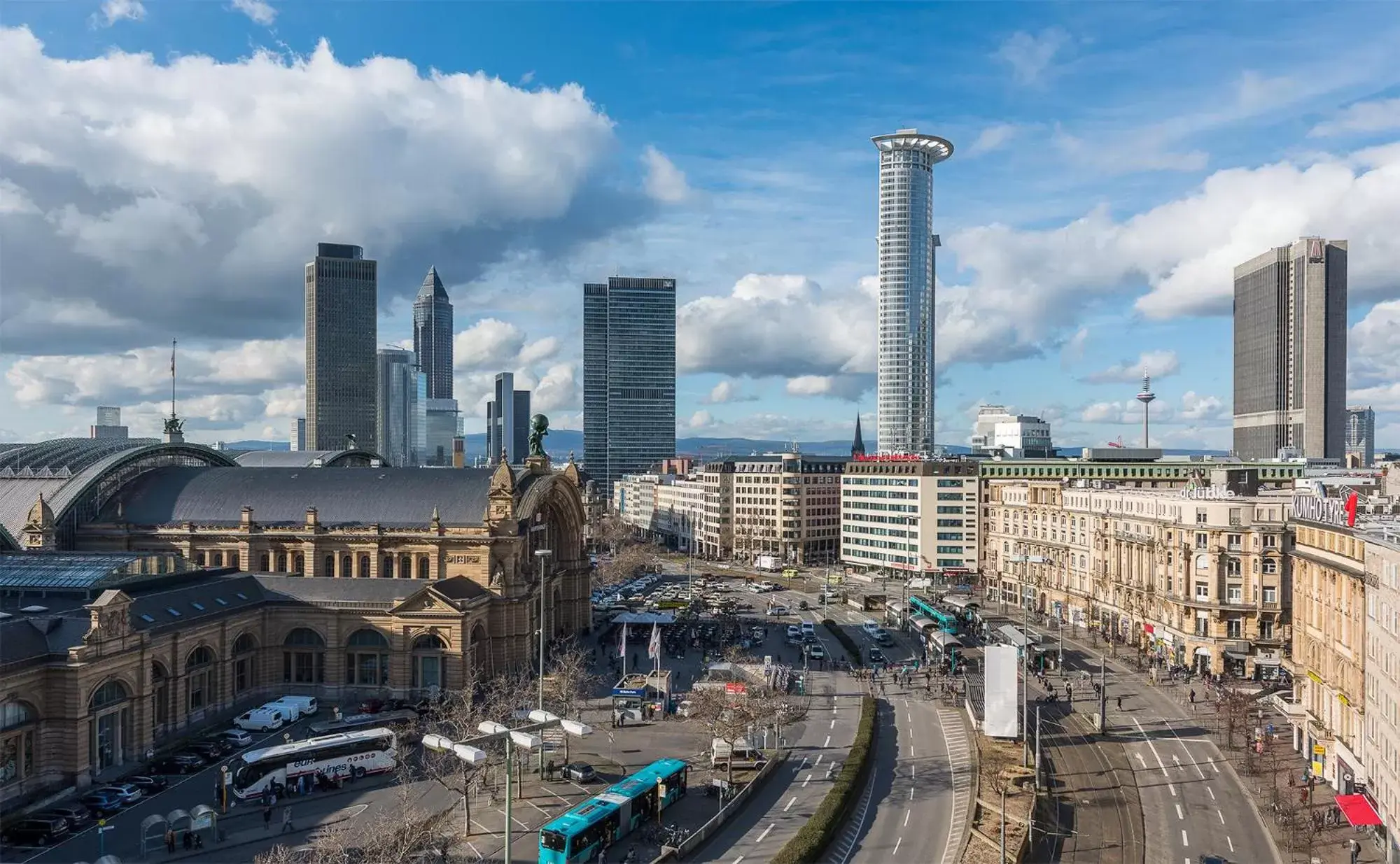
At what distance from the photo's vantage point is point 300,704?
8825 centimetres

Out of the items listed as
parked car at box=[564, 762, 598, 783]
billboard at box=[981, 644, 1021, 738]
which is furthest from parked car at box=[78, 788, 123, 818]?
billboard at box=[981, 644, 1021, 738]

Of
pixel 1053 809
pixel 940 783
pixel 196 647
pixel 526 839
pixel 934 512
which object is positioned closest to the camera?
pixel 526 839

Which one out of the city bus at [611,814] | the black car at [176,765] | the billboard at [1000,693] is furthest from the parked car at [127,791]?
the billboard at [1000,693]

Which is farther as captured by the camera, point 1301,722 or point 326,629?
point 326,629

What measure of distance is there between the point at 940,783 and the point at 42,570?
7342 centimetres

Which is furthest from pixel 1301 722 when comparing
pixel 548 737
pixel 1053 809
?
pixel 548 737

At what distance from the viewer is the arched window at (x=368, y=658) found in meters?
93.7

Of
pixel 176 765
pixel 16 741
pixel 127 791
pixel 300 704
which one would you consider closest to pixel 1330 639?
pixel 300 704

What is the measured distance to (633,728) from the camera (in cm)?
8606

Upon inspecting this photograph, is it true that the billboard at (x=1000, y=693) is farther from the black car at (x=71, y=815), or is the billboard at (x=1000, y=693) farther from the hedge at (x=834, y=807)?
the black car at (x=71, y=815)

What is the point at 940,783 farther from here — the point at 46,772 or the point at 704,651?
the point at 46,772

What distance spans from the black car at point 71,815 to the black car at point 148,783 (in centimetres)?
455

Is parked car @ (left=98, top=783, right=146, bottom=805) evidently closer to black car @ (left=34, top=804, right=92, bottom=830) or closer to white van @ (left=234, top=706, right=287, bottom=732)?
black car @ (left=34, top=804, right=92, bottom=830)

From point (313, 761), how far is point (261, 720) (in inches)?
695
